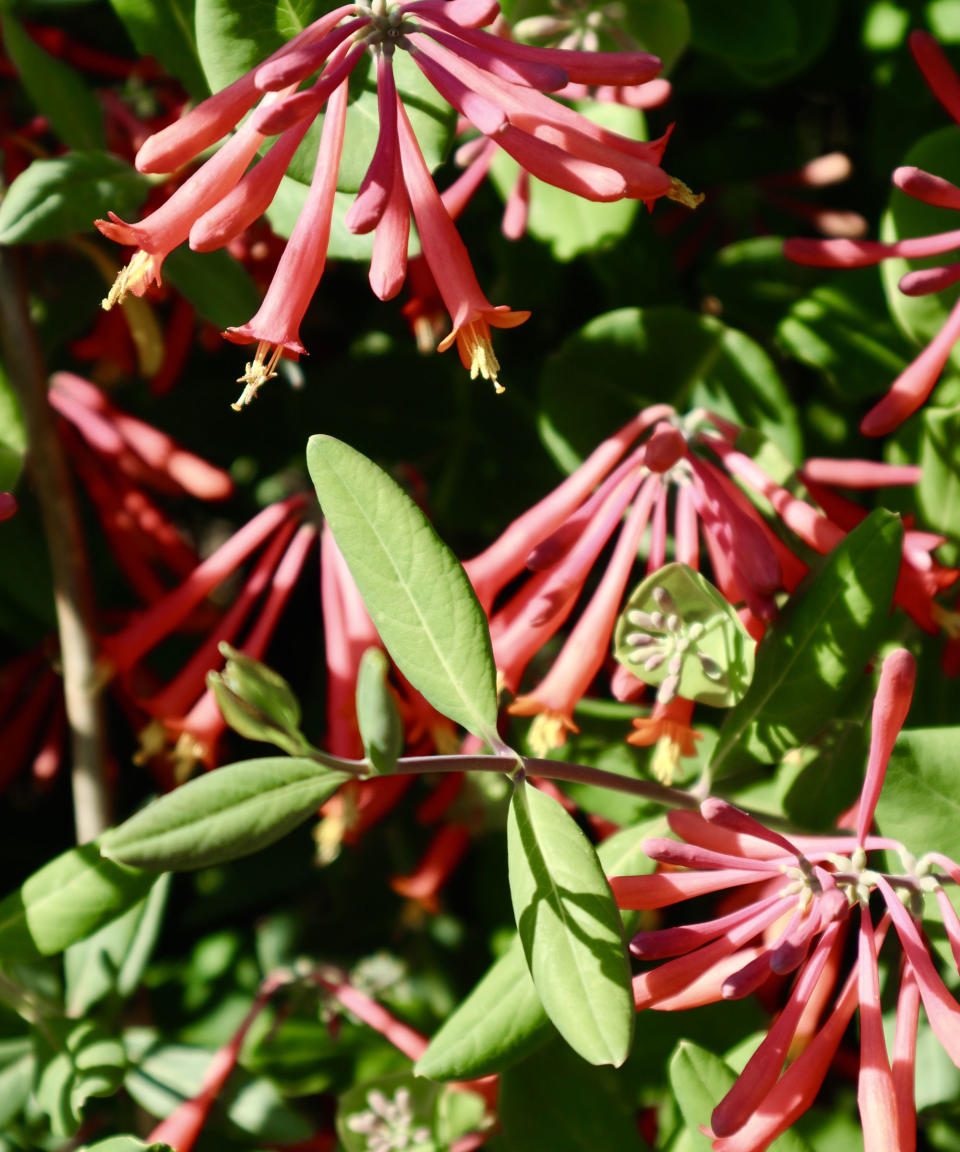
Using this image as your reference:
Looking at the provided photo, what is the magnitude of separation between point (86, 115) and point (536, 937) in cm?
89

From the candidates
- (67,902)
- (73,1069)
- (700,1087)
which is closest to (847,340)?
(700,1087)

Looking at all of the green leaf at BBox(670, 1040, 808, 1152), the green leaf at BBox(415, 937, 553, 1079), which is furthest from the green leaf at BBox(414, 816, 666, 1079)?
the green leaf at BBox(670, 1040, 808, 1152)

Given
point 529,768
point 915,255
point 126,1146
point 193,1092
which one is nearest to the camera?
point 529,768

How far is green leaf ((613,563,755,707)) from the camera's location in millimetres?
986

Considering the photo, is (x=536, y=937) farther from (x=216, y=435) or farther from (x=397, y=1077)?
(x=216, y=435)

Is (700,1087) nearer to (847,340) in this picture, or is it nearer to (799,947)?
(799,947)

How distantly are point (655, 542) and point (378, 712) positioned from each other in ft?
1.61

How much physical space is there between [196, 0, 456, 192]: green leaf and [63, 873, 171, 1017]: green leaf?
2.32 ft

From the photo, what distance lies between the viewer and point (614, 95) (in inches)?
45.4

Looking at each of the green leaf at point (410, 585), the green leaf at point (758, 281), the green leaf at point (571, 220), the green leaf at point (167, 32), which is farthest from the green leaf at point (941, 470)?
the green leaf at point (167, 32)

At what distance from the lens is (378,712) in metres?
0.78

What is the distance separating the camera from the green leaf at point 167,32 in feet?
3.65

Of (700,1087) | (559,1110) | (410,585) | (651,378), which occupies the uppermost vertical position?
(410,585)

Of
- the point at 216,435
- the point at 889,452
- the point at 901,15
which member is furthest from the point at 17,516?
the point at 901,15
